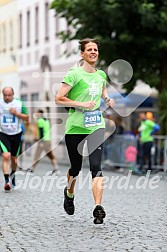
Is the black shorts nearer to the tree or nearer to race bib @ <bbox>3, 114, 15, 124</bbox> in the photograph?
race bib @ <bbox>3, 114, 15, 124</bbox>

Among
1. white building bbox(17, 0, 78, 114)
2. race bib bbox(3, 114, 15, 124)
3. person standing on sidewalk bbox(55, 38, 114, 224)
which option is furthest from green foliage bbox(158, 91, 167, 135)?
white building bbox(17, 0, 78, 114)

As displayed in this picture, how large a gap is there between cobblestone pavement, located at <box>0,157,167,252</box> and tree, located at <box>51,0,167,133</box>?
357 inches

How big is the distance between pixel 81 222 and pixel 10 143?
4469 mm

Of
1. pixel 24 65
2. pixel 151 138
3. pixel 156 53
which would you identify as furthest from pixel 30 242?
pixel 24 65

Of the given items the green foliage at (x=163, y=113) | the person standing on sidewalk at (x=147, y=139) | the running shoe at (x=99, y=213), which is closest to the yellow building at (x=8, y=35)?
the green foliage at (x=163, y=113)

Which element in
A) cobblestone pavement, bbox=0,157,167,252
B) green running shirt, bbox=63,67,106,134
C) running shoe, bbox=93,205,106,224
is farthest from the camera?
green running shirt, bbox=63,67,106,134

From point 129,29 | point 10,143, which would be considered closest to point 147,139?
point 129,29

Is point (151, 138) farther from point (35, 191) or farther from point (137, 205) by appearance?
point (137, 205)

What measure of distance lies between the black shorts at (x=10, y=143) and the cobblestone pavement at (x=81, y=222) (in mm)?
622

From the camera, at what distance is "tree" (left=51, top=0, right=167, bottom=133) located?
2192cm

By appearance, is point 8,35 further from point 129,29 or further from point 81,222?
point 81,222

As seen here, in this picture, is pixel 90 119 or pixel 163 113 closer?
pixel 90 119

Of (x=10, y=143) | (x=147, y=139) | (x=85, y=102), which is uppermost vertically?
(x=85, y=102)

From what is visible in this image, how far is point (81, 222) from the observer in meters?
8.41
